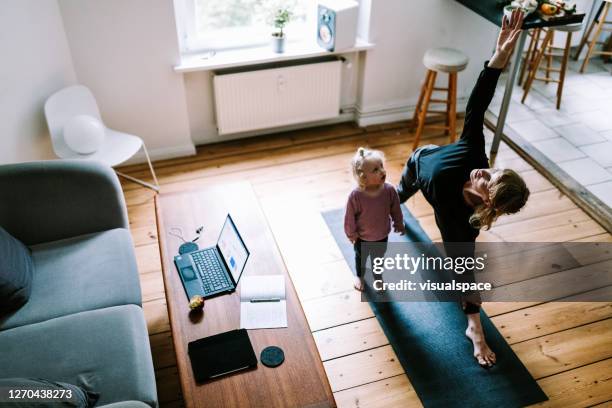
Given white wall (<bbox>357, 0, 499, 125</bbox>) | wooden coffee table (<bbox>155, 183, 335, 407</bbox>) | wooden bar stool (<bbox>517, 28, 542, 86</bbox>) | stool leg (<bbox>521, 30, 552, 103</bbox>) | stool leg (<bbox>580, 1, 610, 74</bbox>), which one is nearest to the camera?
wooden coffee table (<bbox>155, 183, 335, 407</bbox>)

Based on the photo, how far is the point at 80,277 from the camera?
228cm

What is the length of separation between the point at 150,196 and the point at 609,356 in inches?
108

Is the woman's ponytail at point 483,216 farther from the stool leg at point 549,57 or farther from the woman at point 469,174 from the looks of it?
the stool leg at point 549,57

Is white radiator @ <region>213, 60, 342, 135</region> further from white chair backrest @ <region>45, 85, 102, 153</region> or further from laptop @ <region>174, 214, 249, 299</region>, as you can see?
laptop @ <region>174, 214, 249, 299</region>

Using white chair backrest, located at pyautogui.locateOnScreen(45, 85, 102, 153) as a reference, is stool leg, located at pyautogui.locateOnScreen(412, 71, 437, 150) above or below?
below

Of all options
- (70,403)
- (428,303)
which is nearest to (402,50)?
(428,303)

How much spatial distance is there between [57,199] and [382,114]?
103 inches

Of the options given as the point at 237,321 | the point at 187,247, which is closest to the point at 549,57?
the point at 187,247

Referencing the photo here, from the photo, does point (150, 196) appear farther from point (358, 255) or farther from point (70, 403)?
point (70, 403)

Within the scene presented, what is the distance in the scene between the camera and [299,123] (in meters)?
4.14

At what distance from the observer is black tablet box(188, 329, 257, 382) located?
1910 mm

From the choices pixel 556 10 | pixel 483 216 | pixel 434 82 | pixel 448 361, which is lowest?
pixel 448 361

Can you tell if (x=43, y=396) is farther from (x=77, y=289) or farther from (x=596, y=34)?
(x=596, y=34)

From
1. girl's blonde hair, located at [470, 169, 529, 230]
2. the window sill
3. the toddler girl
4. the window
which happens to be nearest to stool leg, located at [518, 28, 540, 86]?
the window sill
